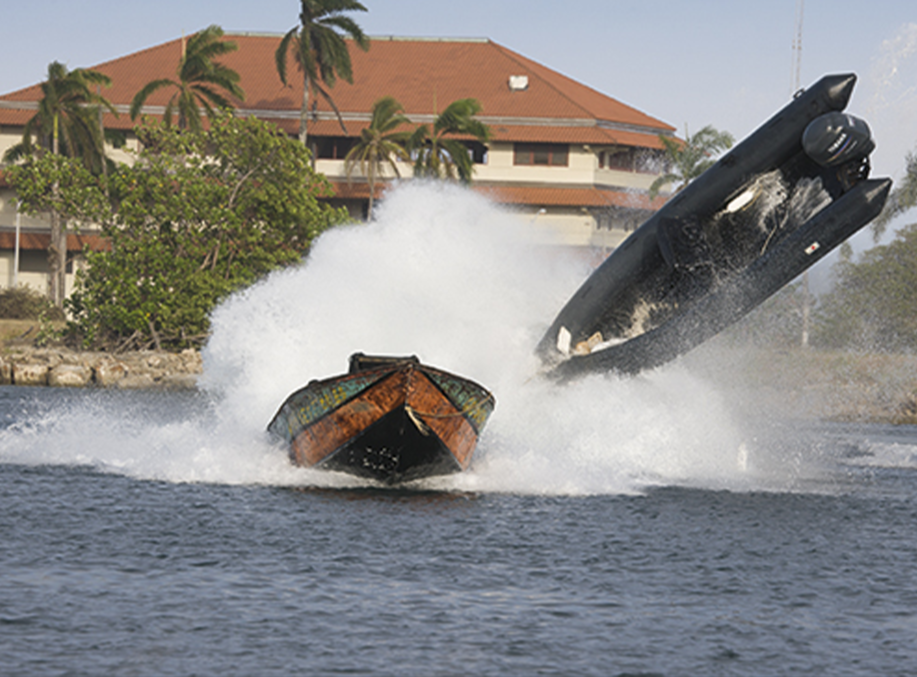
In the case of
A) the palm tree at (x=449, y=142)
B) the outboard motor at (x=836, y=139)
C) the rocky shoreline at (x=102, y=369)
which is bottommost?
the rocky shoreline at (x=102, y=369)

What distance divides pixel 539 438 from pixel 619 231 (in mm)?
53539

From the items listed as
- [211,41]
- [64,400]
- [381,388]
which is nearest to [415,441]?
[381,388]

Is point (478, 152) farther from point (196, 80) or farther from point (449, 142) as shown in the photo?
point (196, 80)

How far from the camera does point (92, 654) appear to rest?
35.3 feet

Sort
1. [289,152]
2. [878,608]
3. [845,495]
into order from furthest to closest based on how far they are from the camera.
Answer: [289,152] < [845,495] < [878,608]

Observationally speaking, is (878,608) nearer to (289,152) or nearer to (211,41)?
(289,152)

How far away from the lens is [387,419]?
753 inches

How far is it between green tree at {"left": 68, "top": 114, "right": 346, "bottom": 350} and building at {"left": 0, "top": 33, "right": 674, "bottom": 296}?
13951mm

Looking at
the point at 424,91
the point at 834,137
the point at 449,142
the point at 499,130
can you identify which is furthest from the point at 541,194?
the point at 834,137

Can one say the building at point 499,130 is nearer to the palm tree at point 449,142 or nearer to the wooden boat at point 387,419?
the palm tree at point 449,142

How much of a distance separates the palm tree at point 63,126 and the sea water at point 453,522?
118 ft

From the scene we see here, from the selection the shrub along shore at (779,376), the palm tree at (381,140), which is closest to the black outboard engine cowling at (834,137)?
the shrub along shore at (779,376)

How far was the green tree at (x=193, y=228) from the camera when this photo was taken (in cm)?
5975

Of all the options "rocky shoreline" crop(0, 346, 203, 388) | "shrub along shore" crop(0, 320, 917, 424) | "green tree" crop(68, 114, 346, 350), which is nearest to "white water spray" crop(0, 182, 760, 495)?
"shrub along shore" crop(0, 320, 917, 424)
